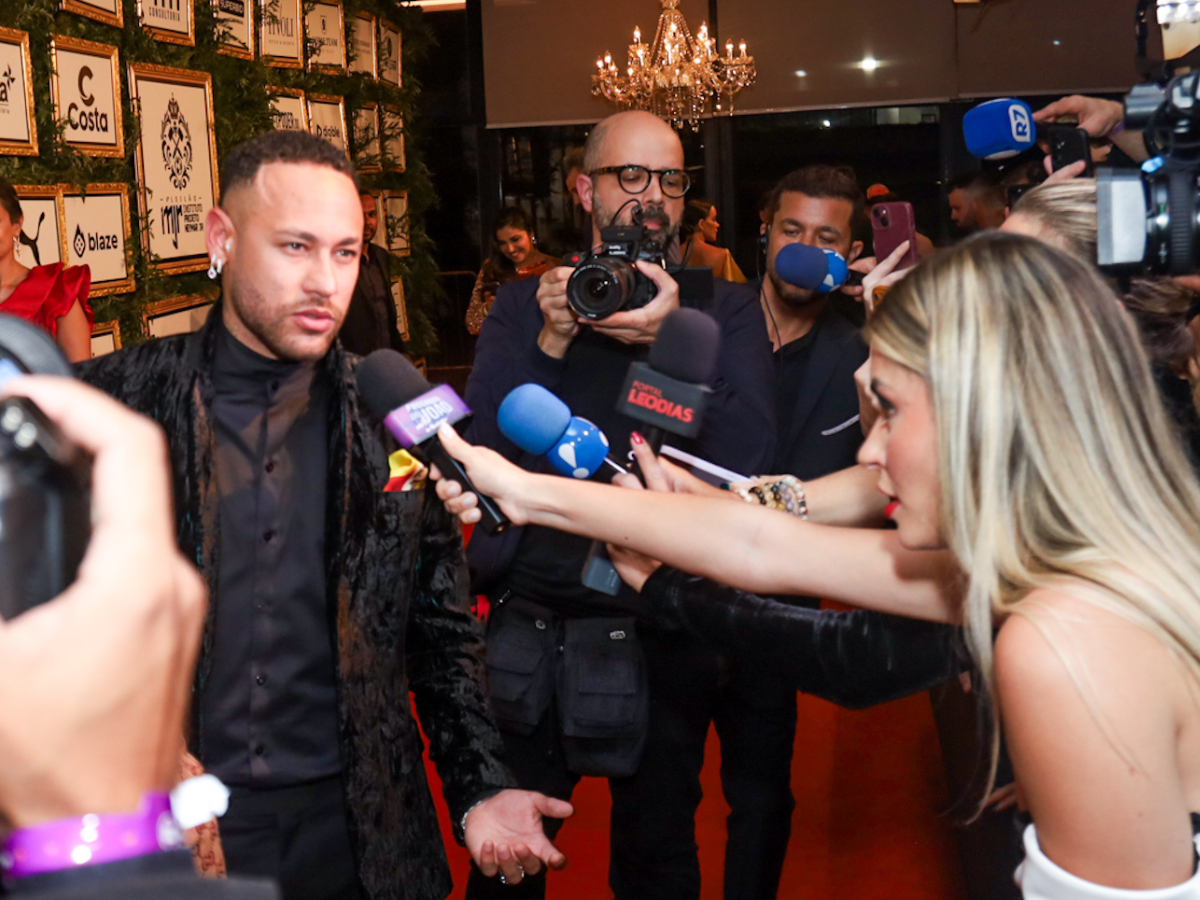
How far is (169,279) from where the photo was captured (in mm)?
4461

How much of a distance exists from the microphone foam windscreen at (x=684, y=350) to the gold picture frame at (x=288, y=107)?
422 centimetres

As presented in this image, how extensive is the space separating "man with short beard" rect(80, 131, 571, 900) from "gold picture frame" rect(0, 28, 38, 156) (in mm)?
2147

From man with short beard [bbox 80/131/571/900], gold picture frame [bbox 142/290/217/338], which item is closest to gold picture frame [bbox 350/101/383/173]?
gold picture frame [bbox 142/290/217/338]

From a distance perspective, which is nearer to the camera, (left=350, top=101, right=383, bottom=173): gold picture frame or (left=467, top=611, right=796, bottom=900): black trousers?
(left=467, top=611, right=796, bottom=900): black trousers

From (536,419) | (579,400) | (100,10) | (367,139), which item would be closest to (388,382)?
(536,419)

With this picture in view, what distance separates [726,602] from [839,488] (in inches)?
20.4

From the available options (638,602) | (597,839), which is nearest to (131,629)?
(638,602)

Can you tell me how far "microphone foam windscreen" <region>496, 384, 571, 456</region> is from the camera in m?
1.56

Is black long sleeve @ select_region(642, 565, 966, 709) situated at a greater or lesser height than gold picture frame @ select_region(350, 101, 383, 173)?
lesser

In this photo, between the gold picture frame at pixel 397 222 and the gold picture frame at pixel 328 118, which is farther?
the gold picture frame at pixel 397 222

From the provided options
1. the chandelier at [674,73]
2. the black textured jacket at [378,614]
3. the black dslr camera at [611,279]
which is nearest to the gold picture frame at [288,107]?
the chandelier at [674,73]

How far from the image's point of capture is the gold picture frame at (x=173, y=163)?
13.9 ft

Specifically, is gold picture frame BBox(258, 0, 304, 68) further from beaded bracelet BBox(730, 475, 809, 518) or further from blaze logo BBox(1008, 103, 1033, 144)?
beaded bracelet BBox(730, 475, 809, 518)

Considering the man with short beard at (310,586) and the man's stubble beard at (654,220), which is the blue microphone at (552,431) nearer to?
the man with short beard at (310,586)
